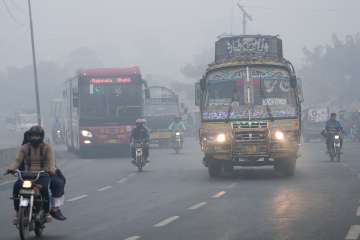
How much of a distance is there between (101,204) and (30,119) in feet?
184

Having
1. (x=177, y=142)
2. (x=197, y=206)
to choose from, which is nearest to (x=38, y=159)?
(x=197, y=206)

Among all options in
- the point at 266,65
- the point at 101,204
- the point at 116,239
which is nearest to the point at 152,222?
the point at 116,239

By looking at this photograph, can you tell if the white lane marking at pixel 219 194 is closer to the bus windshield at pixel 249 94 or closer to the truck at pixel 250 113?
the truck at pixel 250 113

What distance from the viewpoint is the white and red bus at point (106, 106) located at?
3588 cm

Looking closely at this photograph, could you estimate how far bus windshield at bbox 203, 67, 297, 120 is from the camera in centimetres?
2239

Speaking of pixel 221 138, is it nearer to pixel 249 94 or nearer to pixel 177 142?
pixel 249 94

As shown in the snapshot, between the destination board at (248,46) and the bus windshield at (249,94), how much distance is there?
201 centimetres

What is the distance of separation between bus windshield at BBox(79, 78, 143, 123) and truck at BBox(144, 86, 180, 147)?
1192cm

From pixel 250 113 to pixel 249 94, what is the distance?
0.67m

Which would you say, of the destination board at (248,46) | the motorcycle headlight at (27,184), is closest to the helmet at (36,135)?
the motorcycle headlight at (27,184)

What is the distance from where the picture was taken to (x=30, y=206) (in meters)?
11.8

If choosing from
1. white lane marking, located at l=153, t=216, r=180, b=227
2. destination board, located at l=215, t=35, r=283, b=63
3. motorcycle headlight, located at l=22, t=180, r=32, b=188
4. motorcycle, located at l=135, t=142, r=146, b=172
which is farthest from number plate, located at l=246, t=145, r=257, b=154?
motorcycle headlight, located at l=22, t=180, r=32, b=188

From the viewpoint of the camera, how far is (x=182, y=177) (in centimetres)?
2456

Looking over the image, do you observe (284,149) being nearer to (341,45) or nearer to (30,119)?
(30,119)
